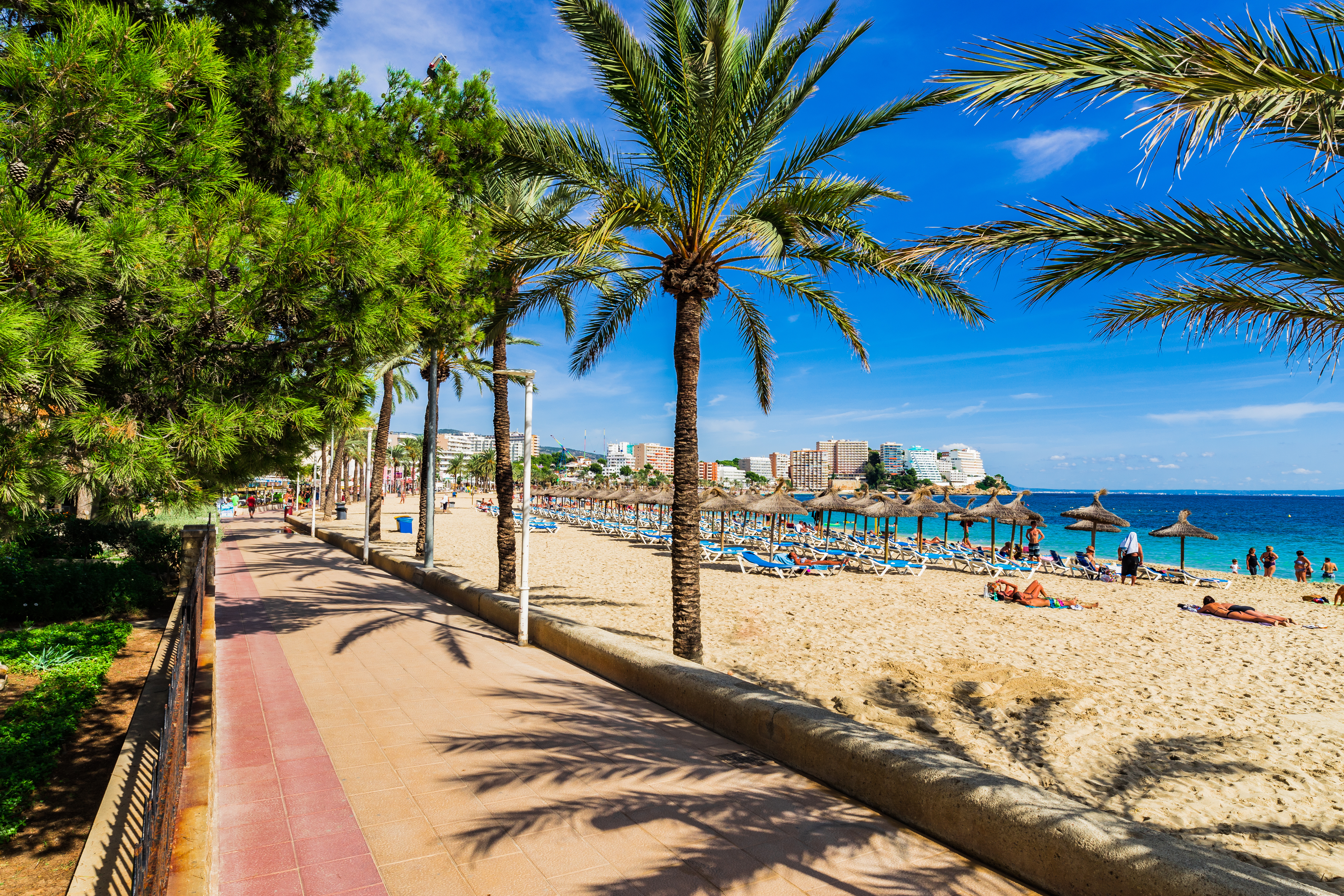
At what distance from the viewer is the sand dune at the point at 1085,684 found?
4918 millimetres

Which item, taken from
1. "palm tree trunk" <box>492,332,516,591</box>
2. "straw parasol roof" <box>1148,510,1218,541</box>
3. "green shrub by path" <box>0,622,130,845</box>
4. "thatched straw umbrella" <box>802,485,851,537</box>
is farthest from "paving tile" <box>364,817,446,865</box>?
"straw parasol roof" <box>1148,510,1218,541</box>

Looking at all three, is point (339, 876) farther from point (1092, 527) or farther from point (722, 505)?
point (1092, 527)

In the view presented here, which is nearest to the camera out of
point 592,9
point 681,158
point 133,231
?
point 133,231

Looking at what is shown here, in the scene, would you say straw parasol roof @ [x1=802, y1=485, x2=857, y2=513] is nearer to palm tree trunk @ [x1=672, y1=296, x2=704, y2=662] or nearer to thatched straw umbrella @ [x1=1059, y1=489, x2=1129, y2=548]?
thatched straw umbrella @ [x1=1059, y1=489, x2=1129, y2=548]

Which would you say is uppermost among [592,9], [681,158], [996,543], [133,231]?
[592,9]

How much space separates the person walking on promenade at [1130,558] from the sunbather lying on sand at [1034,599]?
17.5ft

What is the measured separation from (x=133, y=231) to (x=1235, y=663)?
13.1 m

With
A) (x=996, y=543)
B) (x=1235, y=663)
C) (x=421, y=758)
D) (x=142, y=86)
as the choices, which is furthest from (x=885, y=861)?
(x=996, y=543)

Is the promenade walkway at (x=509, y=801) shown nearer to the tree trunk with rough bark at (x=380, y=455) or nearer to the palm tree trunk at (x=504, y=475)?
the palm tree trunk at (x=504, y=475)

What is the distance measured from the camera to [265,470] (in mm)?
4562

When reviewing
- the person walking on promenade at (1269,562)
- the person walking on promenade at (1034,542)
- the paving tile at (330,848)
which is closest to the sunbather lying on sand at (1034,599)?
the person walking on promenade at (1034,542)

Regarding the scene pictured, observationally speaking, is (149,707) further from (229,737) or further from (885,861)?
(885,861)

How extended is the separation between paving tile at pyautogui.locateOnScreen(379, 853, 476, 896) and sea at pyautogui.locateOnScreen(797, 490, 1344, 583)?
1058 inches

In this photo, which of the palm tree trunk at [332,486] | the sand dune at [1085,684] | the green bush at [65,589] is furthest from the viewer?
the palm tree trunk at [332,486]
